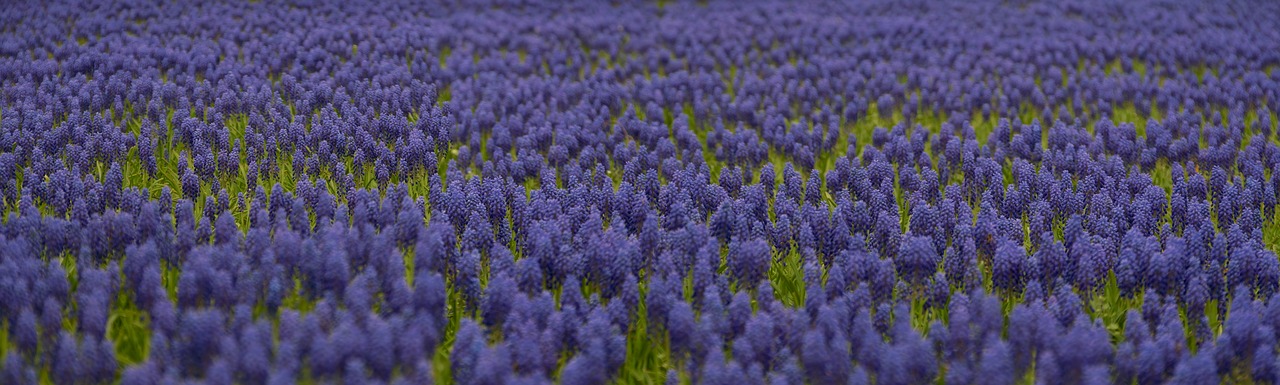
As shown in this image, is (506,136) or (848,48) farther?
(848,48)

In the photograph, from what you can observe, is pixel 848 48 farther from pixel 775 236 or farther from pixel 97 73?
pixel 97 73

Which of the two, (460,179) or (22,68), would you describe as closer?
(460,179)

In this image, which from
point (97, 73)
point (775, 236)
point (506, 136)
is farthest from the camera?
point (97, 73)

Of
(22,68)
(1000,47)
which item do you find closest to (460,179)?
(22,68)

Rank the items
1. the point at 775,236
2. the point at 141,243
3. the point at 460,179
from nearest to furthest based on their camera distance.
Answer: the point at 141,243 < the point at 775,236 < the point at 460,179

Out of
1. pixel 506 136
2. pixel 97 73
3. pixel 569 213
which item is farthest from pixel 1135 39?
pixel 97 73

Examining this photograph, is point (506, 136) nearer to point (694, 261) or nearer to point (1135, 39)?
point (694, 261)
